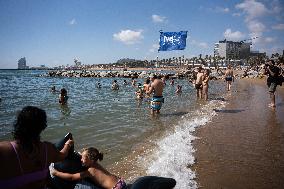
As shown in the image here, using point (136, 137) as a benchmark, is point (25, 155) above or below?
above

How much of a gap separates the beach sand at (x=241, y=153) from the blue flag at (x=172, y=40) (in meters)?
8.17

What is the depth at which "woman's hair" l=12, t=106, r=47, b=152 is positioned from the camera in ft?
8.06

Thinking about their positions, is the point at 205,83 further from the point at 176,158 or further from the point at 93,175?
the point at 93,175

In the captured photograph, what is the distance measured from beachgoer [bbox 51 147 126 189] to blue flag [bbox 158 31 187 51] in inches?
539

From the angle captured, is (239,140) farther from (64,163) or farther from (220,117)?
(64,163)

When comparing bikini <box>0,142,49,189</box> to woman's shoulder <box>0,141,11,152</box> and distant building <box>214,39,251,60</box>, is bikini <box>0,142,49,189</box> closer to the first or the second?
woman's shoulder <box>0,141,11,152</box>

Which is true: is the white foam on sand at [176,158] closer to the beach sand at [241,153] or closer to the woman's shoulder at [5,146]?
the beach sand at [241,153]

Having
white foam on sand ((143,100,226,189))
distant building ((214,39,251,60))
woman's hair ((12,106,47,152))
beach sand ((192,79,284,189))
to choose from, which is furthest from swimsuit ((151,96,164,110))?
distant building ((214,39,251,60))

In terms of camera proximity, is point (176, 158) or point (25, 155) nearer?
point (25, 155)

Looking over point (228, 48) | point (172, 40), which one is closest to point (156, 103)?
point (172, 40)

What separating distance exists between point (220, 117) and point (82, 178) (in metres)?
7.41

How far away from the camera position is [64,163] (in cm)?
334

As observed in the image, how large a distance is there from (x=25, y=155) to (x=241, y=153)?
4614mm

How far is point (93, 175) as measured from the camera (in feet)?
11.1
